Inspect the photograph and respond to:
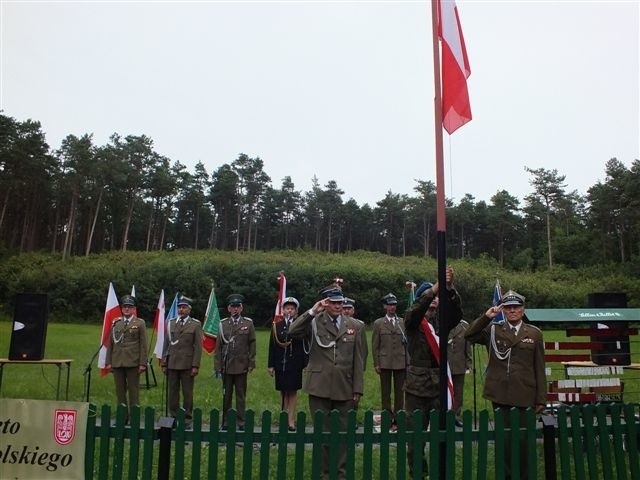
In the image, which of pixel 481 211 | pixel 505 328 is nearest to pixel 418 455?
pixel 505 328

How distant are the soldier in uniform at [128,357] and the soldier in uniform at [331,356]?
4.24 metres

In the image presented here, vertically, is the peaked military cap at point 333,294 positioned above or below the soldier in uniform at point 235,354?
above

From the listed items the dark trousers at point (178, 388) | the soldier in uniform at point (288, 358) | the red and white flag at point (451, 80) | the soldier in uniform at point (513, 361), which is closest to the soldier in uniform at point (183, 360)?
the dark trousers at point (178, 388)

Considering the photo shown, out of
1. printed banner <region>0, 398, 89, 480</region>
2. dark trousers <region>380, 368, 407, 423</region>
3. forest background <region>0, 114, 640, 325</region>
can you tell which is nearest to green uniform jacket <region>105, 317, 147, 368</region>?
dark trousers <region>380, 368, 407, 423</region>

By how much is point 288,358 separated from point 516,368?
4073mm

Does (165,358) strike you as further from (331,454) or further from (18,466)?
(331,454)

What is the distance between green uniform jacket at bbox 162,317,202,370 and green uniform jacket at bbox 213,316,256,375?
0.37m

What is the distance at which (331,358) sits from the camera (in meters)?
5.70

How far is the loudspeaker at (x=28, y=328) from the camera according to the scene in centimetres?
891

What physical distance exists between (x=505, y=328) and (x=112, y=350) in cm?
660

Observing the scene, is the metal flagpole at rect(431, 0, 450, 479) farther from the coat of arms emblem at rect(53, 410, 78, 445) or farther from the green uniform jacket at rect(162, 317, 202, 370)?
the green uniform jacket at rect(162, 317, 202, 370)

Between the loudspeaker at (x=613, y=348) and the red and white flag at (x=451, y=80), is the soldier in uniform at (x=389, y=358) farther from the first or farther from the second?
the red and white flag at (x=451, y=80)

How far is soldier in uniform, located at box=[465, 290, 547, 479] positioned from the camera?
5234mm

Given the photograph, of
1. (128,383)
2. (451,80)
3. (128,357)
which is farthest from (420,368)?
(128,383)
